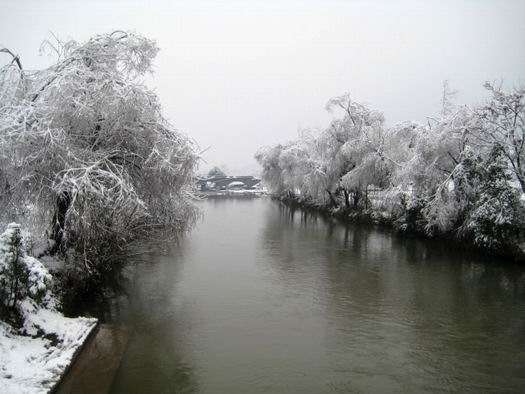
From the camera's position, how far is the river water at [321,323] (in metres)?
7.36

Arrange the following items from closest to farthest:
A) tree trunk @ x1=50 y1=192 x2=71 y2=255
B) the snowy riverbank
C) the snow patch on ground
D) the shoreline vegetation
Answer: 1. the snow patch on ground
2. the snowy riverbank
3. the shoreline vegetation
4. tree trunk @ x1=50 y1=192 x2=71 y2=255

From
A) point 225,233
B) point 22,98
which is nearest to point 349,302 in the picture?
point 22,98

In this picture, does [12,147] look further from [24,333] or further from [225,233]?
[225,233]

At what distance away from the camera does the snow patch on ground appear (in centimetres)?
562

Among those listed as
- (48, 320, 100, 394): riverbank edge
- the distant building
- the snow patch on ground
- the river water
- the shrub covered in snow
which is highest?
the distant building

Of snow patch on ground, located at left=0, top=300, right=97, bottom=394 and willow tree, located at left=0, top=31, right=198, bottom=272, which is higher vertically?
willow tree, located at left=0, top=31, right=198, bottom=272

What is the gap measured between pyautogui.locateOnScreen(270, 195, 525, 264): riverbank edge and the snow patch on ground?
1618cm

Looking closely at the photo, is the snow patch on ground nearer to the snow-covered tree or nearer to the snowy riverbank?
the snowy riverbank

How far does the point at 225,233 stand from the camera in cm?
2544

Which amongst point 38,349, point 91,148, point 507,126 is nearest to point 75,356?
point 38,349

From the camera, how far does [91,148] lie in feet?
33.5

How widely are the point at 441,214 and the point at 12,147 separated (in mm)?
17568

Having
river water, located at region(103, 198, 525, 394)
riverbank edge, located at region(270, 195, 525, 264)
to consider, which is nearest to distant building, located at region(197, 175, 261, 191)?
riverbank edge, located at region(270, 195, 525, 264)

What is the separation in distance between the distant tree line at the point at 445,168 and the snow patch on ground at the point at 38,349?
1620cm
